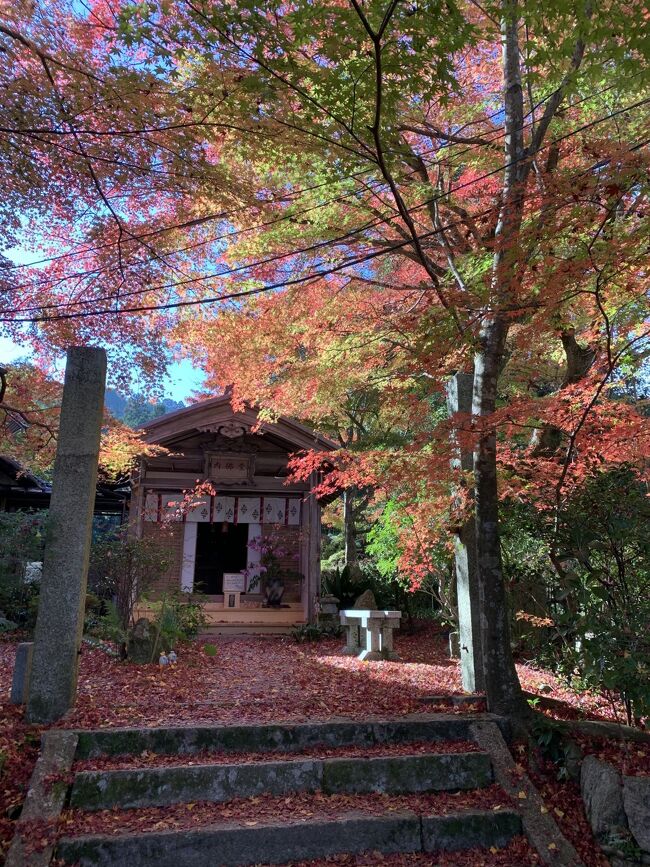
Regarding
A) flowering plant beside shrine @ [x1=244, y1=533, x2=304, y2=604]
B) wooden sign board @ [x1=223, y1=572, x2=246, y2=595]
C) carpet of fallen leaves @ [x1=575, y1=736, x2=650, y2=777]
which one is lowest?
carpet of fallen leaves @ [x1=575, y1=736, x2=650, y2=777]

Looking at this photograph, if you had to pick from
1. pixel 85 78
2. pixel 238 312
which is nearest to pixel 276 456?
pixel 238 312

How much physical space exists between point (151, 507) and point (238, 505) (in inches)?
81.8

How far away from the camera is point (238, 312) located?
31.8ft

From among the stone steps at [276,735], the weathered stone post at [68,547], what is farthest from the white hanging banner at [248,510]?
the stone steps at [276,735]

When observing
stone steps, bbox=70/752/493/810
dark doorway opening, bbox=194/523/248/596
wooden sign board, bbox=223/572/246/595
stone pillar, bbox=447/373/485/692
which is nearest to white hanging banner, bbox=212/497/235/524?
wooden sign board, bbox=223/572/246/595

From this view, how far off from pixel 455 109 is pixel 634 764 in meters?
7.66

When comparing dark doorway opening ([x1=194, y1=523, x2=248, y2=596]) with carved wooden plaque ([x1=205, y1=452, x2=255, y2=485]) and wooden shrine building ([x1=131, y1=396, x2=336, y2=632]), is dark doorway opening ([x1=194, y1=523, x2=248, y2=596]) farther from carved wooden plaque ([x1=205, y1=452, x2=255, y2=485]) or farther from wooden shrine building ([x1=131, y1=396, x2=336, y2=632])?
carved wooden plaque ([x1=205, y1=452, x2=255, y2=485])

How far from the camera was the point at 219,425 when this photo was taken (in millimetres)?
12672

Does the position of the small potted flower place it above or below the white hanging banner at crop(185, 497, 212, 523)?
below

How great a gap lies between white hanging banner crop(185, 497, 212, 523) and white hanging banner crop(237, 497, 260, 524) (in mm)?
756

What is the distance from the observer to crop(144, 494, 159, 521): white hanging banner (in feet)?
41.7

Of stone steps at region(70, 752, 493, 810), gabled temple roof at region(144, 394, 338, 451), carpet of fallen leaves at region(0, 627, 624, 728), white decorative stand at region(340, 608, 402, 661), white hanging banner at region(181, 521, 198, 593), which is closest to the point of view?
stone steps at region(70, 752, 493, 810)

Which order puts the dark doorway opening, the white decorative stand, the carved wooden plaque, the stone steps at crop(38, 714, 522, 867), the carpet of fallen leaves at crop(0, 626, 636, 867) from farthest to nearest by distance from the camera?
the dark doorway opening, the carved wooden plaque, the white decorative stand, the carpet of fallen leaves at crop(0, 626, 636, 867), the stone steps at crop(38, 714, 522, 867)

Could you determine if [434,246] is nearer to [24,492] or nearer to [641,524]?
[641,524]
